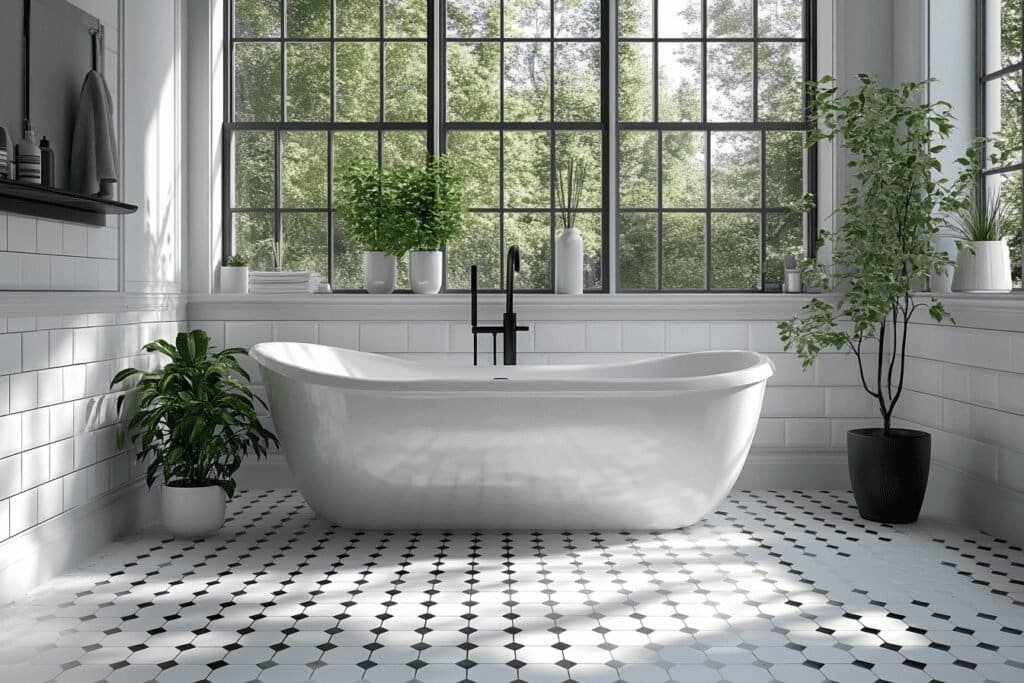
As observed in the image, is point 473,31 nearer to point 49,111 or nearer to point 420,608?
point 49,111

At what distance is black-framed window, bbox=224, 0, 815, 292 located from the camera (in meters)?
4.74

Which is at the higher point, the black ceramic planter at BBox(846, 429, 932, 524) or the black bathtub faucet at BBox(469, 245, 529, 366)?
the black bathtub faucet at BBox(469, 245, 529, 366)

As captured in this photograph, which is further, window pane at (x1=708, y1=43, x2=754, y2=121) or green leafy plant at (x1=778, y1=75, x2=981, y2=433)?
window pane at (x1=708, y1=43, x2=754, y2=121)

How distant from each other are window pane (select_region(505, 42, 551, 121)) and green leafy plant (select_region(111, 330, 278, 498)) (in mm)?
2064

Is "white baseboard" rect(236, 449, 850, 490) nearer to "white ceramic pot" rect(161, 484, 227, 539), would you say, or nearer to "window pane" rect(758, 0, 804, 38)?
"white ceramic pot" rect(161, 484, 227, 539)

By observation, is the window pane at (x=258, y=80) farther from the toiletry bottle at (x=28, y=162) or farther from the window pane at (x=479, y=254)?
the toiletry bottle at (x=28, y=162)

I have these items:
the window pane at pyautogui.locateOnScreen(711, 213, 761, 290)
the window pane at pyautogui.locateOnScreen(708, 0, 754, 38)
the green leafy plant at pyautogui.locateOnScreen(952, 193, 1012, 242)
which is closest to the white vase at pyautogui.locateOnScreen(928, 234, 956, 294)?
the green leafy plant at pyautogui.locateOnScreen(952, 193, 1012, 242)

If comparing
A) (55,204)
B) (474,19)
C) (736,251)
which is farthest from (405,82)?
(55,204)

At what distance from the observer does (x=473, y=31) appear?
477 centimetres

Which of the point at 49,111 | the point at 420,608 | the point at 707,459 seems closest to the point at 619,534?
the point at 707,459

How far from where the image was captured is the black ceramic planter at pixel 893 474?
12.1 ft

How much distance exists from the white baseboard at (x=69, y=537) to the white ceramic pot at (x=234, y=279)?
1.11 m

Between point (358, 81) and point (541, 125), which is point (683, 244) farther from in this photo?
point (358, 81)

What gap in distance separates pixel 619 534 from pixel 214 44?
318 centimetres
